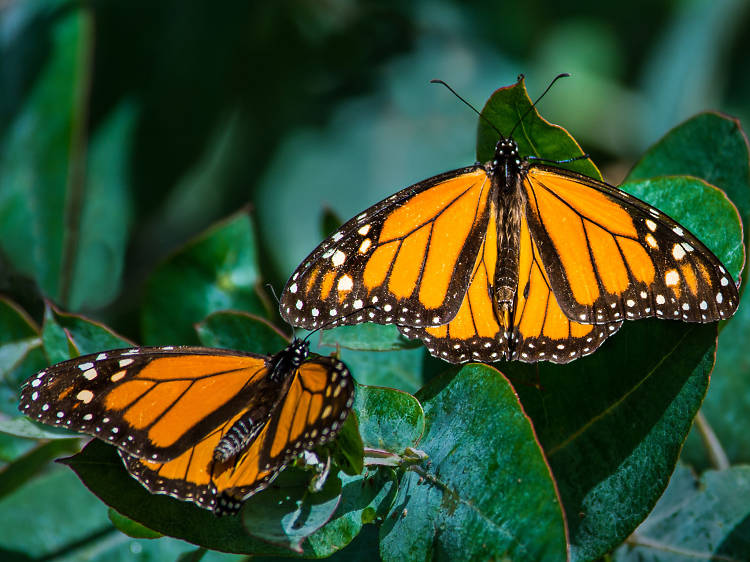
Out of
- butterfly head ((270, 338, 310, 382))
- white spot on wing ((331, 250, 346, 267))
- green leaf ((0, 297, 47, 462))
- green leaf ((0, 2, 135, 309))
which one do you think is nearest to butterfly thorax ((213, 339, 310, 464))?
butterfly head ((270, 338, 310, 382))

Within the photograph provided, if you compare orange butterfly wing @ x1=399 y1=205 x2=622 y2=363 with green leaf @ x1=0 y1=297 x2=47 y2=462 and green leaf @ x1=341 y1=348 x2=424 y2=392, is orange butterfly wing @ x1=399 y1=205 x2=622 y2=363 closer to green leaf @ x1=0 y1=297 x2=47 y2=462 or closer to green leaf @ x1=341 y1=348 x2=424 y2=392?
green leaf @ x1=341 y1=348 x2=424 y2=392

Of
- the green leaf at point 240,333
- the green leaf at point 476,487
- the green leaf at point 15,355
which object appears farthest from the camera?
the green leaf at point 15,355

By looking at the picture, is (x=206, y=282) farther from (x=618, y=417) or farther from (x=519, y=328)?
(x=618, y=417)

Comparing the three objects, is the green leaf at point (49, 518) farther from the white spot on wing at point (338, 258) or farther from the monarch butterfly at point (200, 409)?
the white spot on wing at point (338, 258)

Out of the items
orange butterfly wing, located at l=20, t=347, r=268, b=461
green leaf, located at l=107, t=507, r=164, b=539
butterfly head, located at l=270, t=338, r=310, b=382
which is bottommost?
green leaf, located at l=107, t=507, r=164, b=539

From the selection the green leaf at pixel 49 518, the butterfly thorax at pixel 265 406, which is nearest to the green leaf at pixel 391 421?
the butterfly thorax at pixel 265 406

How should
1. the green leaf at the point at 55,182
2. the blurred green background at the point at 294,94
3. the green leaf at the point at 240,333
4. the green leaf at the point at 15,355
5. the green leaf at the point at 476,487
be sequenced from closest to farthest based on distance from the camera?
the green leaf at the point at 476,487
the green leaf at the point at 240,333
the green leaf at the point at 15,355
the green leaf at the point at 55,182
the blurred green background at the point at 294,94
